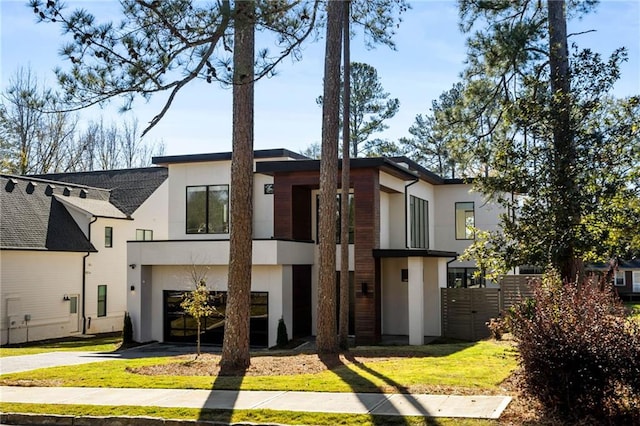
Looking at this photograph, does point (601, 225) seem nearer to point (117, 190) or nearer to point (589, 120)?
point (589, 120)

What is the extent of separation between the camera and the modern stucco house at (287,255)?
21.5 metres

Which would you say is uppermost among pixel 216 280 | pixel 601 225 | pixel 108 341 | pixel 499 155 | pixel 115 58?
pixel 115 58

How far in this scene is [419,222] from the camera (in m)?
27.3

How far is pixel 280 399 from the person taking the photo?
10.2 metres

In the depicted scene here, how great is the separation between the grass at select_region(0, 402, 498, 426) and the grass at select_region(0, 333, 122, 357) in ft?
35.1

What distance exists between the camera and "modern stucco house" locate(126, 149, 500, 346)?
2152 cm

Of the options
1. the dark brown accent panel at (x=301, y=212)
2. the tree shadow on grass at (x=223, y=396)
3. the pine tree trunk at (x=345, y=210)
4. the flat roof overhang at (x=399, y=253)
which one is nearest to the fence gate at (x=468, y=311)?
the flat roof overhang at (x=399, y=253)

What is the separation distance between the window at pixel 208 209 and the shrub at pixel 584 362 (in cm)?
1781

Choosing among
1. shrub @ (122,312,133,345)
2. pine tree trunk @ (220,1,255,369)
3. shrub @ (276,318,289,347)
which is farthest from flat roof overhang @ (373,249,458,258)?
shrub @ (122,312,133,345)

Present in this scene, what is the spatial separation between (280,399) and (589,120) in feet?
26.8

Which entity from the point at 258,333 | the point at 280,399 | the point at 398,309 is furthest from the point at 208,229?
the point at 280,399

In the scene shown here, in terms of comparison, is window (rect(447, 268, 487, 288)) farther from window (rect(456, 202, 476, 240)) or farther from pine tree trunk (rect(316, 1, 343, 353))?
pine tree trunk (rect(316, 1, 343, 353))

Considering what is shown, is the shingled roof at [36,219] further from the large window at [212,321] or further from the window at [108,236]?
the large window at [212,321]

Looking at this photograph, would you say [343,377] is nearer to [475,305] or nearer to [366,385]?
[366,385]
